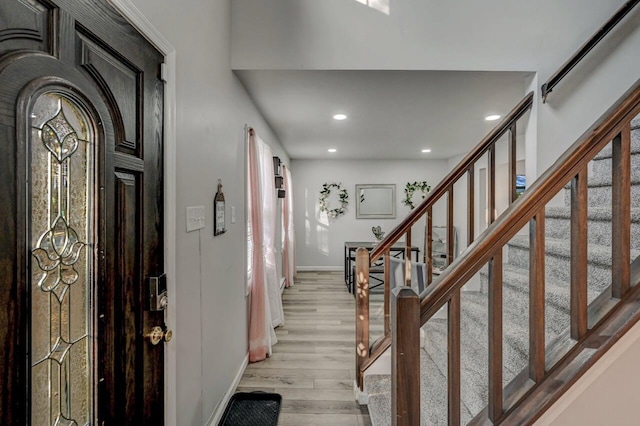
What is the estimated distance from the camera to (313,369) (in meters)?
2.71

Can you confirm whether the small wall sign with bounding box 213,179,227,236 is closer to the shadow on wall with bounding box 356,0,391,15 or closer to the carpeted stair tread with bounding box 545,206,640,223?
the shadow on wall with bounding box 356,0,391,15

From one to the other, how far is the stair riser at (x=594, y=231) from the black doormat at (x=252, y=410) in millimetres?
2173

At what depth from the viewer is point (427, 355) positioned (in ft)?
6.88

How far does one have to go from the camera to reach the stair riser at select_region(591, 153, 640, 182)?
72.5 inches

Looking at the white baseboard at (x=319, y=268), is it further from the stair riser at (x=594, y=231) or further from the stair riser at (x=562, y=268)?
the stair riser at (x=594, y=231)

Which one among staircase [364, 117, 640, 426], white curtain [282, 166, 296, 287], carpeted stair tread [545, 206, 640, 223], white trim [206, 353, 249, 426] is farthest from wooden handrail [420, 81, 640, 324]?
white curtain [282, 166, 296, 287]

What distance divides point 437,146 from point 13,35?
5453mm

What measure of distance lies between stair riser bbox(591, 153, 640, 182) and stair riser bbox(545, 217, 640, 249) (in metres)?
0.32

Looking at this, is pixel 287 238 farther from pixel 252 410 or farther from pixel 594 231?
pixel 594 231

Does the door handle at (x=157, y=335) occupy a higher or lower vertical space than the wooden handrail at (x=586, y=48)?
lower

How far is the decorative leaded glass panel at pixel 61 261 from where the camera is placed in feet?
2.60

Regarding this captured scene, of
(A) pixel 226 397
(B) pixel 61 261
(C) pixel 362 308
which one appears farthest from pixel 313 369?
(B) pixel 61 261

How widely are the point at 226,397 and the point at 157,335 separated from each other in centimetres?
123

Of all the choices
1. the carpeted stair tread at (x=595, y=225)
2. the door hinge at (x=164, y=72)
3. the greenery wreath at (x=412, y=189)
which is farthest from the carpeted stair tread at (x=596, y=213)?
the greenery wreath at (x=412, y=189)
